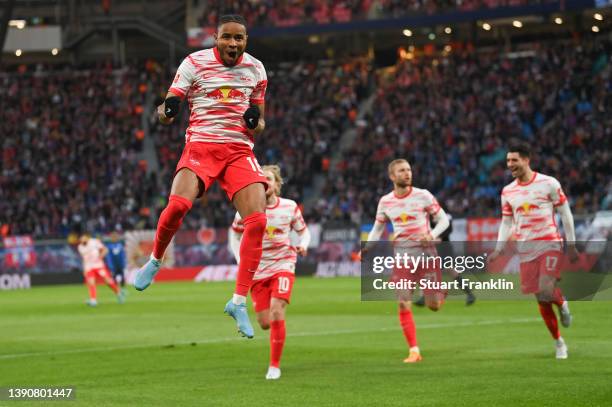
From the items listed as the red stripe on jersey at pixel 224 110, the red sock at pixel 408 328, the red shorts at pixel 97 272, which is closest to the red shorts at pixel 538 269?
the red sock at pixel 408 328

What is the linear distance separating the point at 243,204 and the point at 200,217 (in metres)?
37.9

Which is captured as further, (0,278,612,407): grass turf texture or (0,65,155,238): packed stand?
(0,65,155,238): packed stand

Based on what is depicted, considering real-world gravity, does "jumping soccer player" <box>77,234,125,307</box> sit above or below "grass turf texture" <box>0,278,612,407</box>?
above

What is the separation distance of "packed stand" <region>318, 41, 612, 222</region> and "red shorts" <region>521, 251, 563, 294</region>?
2496 centimetres

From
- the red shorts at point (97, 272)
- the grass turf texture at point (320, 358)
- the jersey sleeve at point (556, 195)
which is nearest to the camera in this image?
the grass turf texture at point (320, 358)

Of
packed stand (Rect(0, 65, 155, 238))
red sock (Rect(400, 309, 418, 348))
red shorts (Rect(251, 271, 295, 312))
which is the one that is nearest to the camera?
red shorts (Rect(251, 271, 295, 312))

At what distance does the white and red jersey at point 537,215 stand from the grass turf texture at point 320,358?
1.45 meters

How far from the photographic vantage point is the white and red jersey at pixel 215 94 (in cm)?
986

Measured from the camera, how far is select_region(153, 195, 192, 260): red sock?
31.5ft

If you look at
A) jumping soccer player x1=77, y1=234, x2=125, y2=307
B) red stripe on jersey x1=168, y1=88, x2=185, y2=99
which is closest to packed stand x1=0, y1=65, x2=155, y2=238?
jumping soccer player x1=77, y1=234, x2=125, y2=307

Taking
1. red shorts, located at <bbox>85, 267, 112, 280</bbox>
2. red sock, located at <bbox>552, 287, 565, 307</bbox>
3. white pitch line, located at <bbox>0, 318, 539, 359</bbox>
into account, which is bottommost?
white pitch line, located at <bbox>0, 318, 539, 359</bbox>

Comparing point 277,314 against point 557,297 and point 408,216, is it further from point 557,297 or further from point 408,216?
point 557,297

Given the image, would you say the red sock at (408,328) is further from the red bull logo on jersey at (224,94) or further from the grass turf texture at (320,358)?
the red bull logo on jersey at (224,94)

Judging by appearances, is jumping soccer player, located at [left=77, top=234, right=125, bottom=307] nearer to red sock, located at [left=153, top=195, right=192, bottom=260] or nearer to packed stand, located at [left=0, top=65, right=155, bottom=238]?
packed stand, located at [left=0, top=65, right=155, bottom=238]
